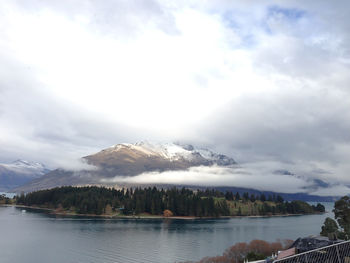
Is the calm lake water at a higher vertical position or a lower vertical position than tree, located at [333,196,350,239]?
lower

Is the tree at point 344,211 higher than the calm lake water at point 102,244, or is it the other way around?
the tree at point 344,211

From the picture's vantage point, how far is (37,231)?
139500mm

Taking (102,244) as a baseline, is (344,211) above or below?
above

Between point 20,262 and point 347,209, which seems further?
point 347,209

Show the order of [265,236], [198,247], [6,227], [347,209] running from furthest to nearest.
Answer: [6,227] < [265,236] < [198,247] < [347,209]

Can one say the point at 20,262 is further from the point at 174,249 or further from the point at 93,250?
the point at 174,249

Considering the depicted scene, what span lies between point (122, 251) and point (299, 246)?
66.5m

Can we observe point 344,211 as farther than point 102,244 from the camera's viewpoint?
No

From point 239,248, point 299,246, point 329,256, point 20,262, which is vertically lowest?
point 20,262

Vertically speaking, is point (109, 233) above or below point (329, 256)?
below

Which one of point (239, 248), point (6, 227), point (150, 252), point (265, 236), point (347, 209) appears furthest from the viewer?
point (6, 227)

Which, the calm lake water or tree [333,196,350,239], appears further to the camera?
the calm lake water

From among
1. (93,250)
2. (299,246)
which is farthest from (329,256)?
(93,250)

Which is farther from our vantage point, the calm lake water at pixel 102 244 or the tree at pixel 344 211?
the calm lake water at pixel 102 244
